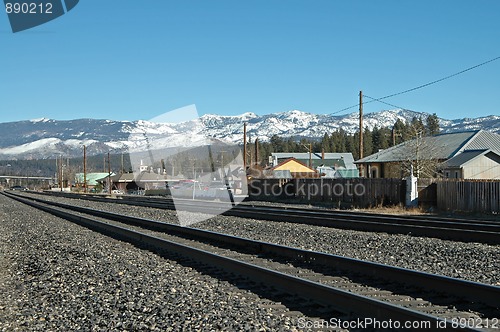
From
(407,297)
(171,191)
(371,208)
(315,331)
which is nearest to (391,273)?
(407,297)

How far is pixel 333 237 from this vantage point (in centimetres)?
1633

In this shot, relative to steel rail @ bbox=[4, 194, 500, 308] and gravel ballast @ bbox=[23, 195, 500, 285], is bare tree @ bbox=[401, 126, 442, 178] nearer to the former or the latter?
gravel ballast @ bbox=[23, 195, 500, 285]

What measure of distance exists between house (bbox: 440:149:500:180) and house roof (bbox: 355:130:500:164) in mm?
3221

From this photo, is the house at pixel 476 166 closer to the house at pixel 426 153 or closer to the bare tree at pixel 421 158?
the house at pixel 426 153

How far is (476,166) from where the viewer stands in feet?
164

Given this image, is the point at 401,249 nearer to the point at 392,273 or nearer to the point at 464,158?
the point at 392,273

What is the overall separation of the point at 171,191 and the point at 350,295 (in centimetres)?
5582

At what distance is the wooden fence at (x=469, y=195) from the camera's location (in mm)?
26531

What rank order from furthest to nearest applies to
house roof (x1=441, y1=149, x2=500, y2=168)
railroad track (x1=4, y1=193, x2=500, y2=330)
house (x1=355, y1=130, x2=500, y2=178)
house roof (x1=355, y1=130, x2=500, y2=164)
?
house roof (x1=355, y1=130, x2=500, y2=164)
house (x1=355, y1=130, x2=500, y2=178)
house roof (x1=441, y1=149, x2=500, y2=168)
railroad track (x1=4, y1=193, x2=500, y2=330)

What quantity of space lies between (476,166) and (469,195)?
2390 centimetres

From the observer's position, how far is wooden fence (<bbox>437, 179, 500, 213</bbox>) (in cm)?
2653

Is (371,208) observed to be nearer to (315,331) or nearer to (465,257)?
(465,257)

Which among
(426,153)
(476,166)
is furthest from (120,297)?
(426,153)

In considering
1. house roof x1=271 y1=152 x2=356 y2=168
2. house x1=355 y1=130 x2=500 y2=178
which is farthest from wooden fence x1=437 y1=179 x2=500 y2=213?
house roof x1=271 y1=152 x2=356 y2=168
